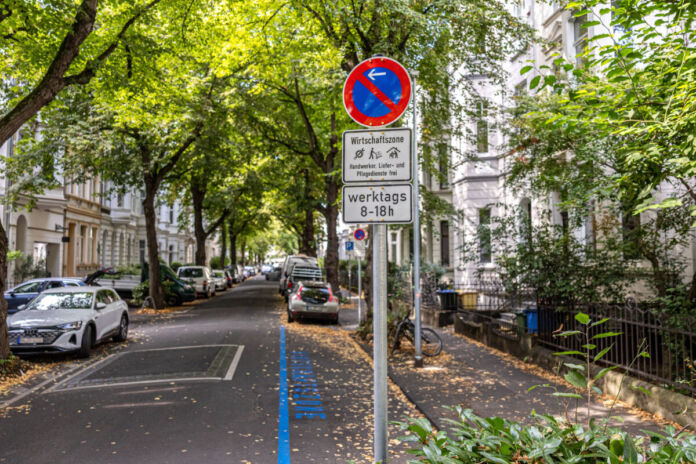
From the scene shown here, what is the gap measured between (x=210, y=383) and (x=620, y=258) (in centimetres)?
832

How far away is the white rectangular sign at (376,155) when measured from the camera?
3.90 meters

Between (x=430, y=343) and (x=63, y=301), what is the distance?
8.55 metres

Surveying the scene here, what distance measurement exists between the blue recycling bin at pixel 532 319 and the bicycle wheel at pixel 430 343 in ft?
6.59

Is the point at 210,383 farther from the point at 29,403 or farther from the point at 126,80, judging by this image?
the point at 126,80

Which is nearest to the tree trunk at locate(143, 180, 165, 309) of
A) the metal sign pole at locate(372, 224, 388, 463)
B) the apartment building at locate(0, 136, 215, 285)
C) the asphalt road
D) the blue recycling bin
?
the apartment building at locate(0, 136, 215, 285)

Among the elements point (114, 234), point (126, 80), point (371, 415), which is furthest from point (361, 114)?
point (114, 234)

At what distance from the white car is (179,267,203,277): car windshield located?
18235 millimetres

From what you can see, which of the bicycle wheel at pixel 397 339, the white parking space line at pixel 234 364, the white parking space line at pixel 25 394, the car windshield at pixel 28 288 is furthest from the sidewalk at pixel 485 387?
the car windshield at pixel 28 288

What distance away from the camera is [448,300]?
18.1 metres

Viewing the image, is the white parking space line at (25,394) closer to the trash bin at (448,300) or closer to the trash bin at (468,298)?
the trash bin at (448,300)

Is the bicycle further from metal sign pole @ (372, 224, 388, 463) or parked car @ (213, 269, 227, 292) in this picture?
parked car @ (213, 269, 227, 292)

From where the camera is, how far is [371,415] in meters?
7.21

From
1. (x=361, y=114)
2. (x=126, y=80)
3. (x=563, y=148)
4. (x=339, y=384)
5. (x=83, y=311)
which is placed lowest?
(x=339, y=384)

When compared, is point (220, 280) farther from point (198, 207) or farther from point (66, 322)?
point (66, 322)
